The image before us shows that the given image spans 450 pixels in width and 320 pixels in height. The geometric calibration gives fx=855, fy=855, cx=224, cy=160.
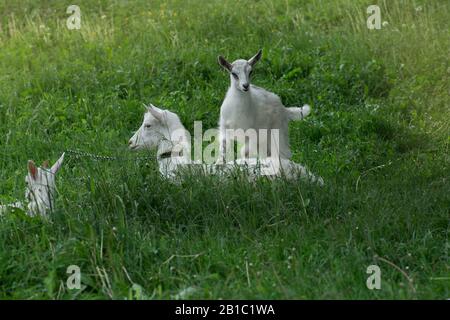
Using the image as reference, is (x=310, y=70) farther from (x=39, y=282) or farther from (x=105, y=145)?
(x=39, y=282)

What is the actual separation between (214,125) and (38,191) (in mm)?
3776

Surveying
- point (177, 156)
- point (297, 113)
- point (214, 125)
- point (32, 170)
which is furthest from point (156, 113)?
point (32, 170)

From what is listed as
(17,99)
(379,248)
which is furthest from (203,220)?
(17,99)

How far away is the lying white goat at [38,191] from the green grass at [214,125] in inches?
6.4

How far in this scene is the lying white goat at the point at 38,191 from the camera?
6777 mm

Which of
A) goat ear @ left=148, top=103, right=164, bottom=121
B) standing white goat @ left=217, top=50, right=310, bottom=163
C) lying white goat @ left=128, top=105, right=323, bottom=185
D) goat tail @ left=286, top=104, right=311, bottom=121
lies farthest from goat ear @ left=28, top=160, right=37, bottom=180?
goat tail @ left=286, top=104, right=311, bottom=121

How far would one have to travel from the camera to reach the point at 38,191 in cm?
711

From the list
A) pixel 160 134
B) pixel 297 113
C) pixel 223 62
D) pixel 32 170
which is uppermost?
pixel 223 62

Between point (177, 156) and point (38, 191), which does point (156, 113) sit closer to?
point (177, 156)

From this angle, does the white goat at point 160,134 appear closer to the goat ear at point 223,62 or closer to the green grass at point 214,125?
the green grass at point 214,125

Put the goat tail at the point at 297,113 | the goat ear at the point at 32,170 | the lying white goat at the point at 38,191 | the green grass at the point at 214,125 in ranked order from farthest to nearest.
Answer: the goat tail at the point at 297,113, the goat ear at the point at 32,170, the lying white goat at the point at 38,191, the green grass at the point at 214,125

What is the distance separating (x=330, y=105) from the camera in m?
11.0


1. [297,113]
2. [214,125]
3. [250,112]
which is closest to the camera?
[250,112]

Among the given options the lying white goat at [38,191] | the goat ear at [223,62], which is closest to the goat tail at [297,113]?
the goat ear at [223,62]
